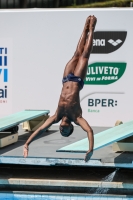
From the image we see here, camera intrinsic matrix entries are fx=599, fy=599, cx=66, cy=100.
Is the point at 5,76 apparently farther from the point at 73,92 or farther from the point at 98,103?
the point at 73,92

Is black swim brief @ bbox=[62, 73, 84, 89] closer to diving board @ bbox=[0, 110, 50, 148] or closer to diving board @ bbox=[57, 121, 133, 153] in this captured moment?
diving board @ bbox=[57, 121, 133, 153]

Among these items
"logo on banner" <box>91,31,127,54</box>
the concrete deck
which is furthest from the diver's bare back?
"logo on banner" <box>91,31,127,54</box>

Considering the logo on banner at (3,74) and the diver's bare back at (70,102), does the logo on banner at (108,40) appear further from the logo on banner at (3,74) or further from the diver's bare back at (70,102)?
the diver's bare back at (70,102)

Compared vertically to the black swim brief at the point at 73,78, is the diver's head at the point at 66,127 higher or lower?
lower

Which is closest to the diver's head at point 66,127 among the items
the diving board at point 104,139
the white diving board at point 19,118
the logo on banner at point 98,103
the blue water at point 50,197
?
the diving board at point 104,139

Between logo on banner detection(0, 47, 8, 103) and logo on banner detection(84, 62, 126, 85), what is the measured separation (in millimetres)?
2005

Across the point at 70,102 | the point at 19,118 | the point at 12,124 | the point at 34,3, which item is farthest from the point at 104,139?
the point at 34,3

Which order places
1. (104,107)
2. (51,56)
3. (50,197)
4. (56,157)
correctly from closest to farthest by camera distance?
(50,197)
(56,157)
(104,107)
(51,56)

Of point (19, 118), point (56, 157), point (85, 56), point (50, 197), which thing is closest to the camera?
point (85, 56)

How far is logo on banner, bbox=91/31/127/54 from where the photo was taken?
46.2ft

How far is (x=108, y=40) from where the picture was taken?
1415cm

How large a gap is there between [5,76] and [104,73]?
244 centimetres

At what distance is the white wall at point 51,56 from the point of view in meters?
14.1

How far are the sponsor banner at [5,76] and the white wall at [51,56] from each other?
0.02 m
